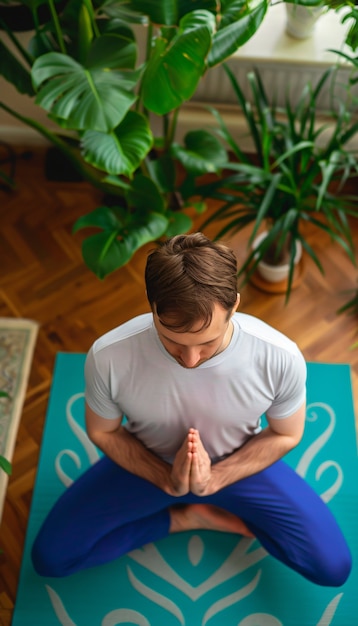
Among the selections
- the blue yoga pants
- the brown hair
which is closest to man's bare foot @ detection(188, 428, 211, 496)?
the blue yoga pants

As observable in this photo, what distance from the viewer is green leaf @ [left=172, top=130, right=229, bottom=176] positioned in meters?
2.13

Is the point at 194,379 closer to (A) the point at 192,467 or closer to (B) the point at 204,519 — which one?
(A) the point at 192,467

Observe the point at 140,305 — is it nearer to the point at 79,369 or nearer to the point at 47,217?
the point at 79,369

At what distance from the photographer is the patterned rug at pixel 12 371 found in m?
2.24

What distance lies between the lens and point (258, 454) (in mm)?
1726

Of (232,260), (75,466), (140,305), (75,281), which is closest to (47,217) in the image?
(75,281)

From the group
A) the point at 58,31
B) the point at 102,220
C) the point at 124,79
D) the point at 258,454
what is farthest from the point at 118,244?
the point at 258,454

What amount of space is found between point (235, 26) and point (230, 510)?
1.20 meters

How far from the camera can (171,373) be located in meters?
1.54

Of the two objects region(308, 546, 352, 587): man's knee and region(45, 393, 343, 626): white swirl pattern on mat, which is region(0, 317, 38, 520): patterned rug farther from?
region(308, 546, 352, 587): man's knee

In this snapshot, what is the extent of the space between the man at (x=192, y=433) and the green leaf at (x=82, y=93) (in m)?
0.46

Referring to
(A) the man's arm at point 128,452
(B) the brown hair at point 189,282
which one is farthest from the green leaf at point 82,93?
(A) the man's arm at point 128,452

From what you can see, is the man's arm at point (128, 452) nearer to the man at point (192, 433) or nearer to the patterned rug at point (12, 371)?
the man at point (192, 433)

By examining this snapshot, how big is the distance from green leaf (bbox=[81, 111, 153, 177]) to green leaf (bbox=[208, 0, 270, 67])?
0.81 ft
